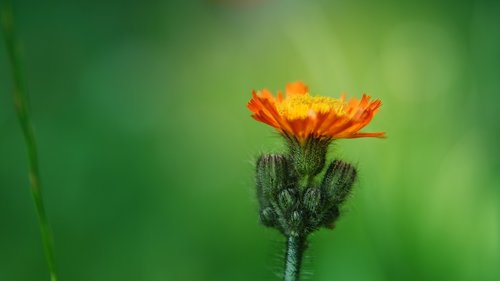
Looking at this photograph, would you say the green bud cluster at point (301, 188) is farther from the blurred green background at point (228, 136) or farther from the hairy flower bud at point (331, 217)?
the blurred green background at point (228, 136)

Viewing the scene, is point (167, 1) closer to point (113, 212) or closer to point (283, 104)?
point (113, 212)

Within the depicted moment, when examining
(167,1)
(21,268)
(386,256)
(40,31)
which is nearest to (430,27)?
(167,1)

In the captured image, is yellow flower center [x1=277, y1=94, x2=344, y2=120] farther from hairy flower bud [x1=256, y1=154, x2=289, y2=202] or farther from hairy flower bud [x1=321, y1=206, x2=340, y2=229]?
hairy flower bud [x1=321, y1=206, x2=340, y2=229]

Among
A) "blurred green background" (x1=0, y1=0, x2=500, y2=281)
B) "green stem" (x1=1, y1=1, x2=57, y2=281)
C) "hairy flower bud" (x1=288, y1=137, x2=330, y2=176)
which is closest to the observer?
"green stem" (x1=1, y1=1, x2=57, y2=281)

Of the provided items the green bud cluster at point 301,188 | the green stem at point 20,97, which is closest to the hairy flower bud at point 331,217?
the green bud cluster at point 301,188

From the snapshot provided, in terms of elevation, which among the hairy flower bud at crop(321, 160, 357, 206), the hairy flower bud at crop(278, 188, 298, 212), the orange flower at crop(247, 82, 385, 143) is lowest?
the hairy flower bud at crop(278, 188, 298, 212)

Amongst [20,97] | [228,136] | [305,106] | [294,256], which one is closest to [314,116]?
[305,106]

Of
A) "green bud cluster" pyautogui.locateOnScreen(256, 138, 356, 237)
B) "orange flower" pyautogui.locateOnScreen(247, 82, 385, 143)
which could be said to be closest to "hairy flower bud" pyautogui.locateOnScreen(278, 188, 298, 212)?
"green bud cluster" pyautogui.locateOnScreen(256, 138, 356, 237)
